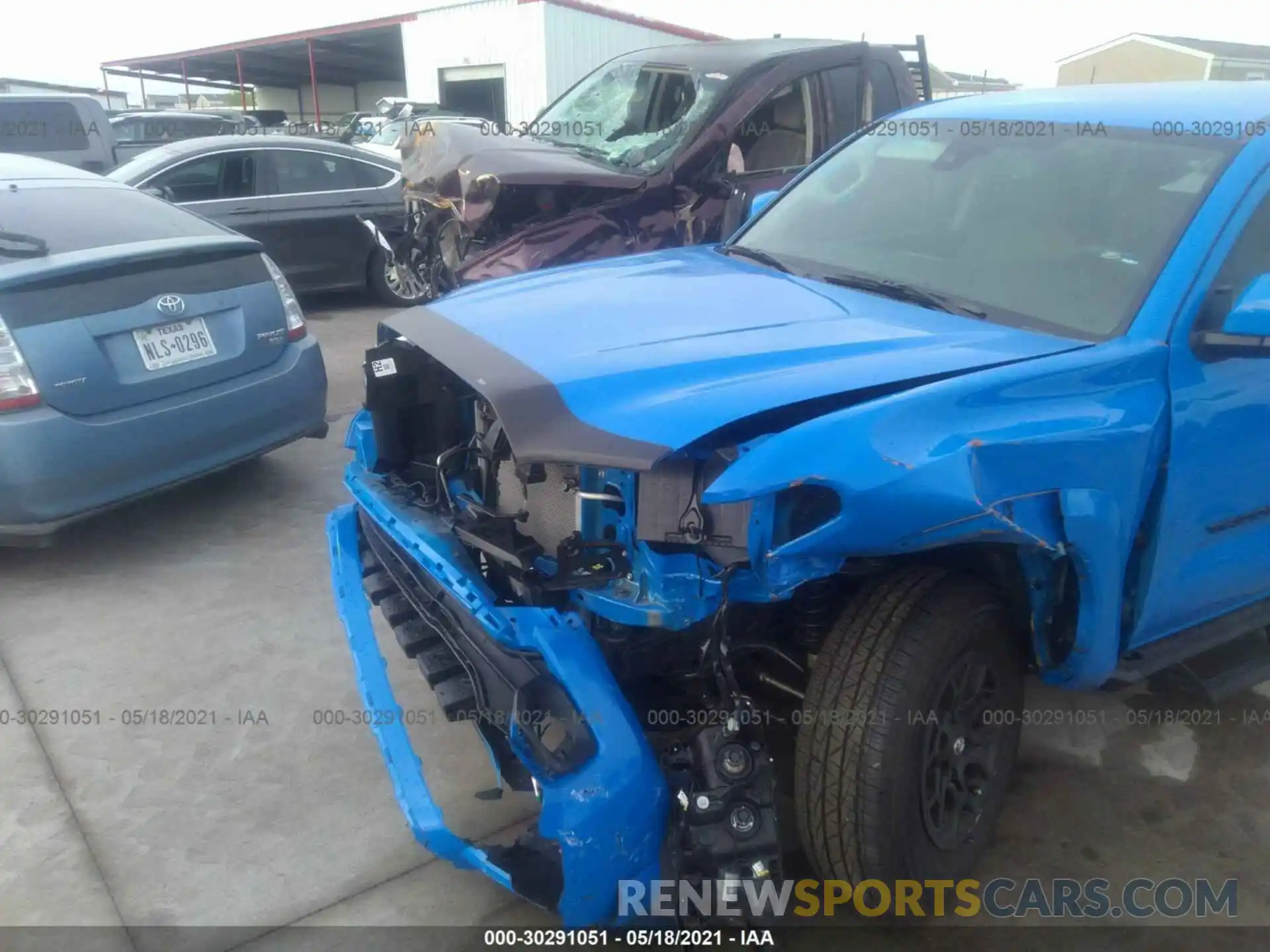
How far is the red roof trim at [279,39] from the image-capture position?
83.4ft

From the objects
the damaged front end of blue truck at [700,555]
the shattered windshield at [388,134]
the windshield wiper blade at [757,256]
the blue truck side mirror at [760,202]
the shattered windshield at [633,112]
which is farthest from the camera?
the shattered windshield at [388,134]

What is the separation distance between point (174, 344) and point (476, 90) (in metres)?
20.9

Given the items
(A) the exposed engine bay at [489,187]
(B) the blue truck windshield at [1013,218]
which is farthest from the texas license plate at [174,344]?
(B) the blue truck windshield at [1013,218]

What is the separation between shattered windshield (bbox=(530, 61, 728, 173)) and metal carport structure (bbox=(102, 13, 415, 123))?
66.0ft

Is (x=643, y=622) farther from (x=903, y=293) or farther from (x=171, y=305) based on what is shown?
(x=171, y=305)

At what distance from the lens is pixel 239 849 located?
2.61m

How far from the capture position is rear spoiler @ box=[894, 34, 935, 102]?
6.68 metres

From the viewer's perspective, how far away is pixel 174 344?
4098 millimetres

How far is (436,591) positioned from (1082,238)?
6.45 feet

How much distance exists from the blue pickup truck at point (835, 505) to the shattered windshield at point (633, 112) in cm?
307

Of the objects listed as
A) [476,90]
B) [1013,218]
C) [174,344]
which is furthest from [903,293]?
[476,90]

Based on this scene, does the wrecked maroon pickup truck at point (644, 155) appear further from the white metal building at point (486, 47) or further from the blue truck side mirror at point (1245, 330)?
the white metal building at point (486, 47)

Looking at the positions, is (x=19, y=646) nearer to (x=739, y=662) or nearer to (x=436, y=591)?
(x=436, y=591)

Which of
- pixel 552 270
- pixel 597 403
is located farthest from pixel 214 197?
pixel 597 403
